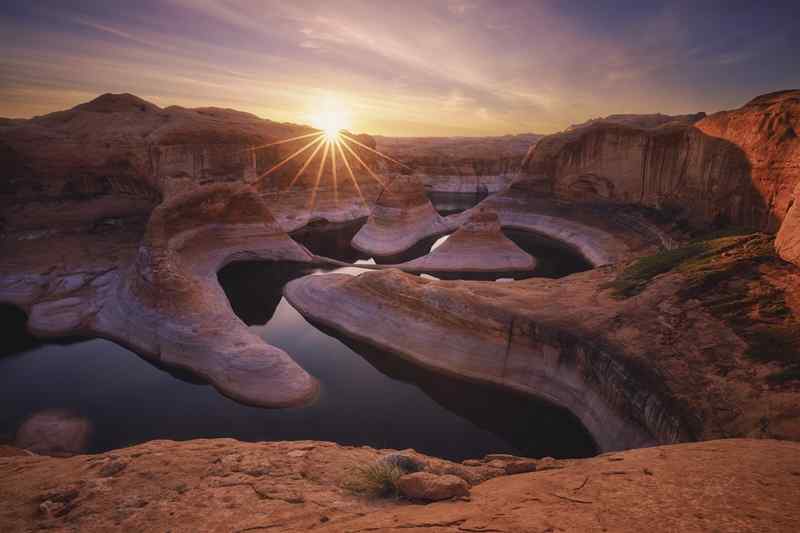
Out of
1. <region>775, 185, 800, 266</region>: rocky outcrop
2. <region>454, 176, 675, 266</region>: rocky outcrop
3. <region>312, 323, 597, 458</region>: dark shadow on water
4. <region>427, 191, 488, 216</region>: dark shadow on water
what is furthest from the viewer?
<region>427, 191, 488, 216</region>: dark shadow on water

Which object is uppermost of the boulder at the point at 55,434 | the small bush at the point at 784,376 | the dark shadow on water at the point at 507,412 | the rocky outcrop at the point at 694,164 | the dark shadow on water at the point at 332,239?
the rocky outcrop at the point at 694,164

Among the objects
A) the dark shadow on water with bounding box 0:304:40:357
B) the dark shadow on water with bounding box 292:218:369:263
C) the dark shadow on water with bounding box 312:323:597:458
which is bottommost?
the dark shadow on water with bounding box 0:304:40:357

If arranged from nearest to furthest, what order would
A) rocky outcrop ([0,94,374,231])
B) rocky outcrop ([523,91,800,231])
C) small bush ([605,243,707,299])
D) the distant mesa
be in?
small bush ([605,243,707,299])
rocky outcrop ([523,91,800,231])
rocky outcrop ([0,94,374,231])
the distant mesa

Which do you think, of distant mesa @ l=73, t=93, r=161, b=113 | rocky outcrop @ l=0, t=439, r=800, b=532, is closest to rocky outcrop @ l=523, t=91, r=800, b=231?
rocky outcrop @ l=0, t=439, r=800, b=532

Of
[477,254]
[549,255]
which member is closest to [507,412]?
[477,254]

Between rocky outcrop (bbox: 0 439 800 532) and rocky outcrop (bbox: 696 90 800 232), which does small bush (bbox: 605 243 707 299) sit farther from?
rocky outcrop (bbox: 0 439 800 532)

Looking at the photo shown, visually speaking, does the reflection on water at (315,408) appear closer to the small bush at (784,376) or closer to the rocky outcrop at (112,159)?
the small bush at (784,376)

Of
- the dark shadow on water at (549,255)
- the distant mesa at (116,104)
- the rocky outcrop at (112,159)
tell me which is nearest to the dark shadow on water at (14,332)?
the rocky outcrop at (112,159)
